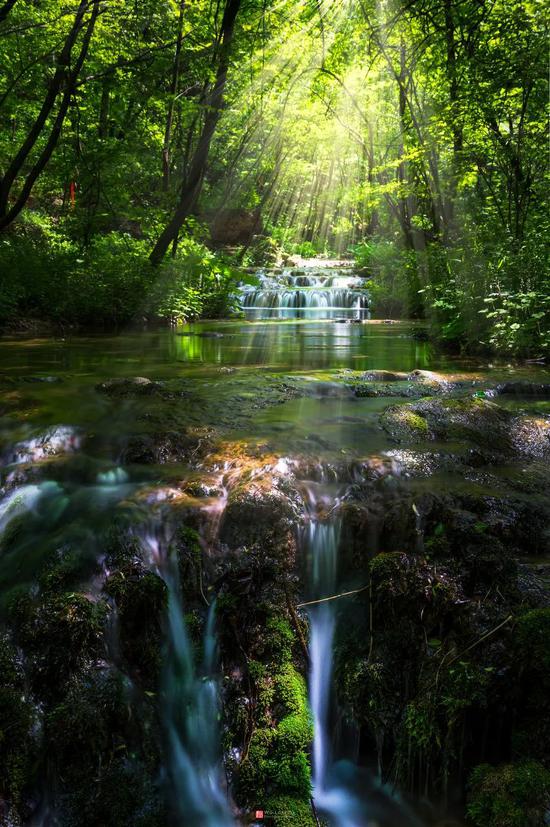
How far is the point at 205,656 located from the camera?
2.92m

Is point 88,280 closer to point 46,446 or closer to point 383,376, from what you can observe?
point 383,376

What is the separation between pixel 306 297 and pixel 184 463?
19.9m

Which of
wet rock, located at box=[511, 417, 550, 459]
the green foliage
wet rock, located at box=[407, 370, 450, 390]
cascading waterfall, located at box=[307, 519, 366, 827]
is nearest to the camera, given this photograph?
cascading waterfall, located at box=[307, 519, 366, 827]

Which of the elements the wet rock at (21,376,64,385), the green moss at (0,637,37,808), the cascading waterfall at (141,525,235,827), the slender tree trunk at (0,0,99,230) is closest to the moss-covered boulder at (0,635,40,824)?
the green moss at (0,637,37,808)

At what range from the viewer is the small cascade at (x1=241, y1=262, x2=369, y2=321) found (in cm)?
2134

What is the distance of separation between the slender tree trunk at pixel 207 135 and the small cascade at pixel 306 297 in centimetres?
→ 662

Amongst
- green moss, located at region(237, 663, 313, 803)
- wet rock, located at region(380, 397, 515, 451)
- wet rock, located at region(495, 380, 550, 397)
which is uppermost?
wet rock, located at region(495, 380, 550, 397)

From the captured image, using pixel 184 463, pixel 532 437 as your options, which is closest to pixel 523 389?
pixel 532 437

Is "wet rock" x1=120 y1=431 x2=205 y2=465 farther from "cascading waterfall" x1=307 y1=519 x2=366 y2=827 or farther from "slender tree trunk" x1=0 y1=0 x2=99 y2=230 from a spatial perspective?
"slender tree trunk" x1=0 y1=0 x2=99 y2=230

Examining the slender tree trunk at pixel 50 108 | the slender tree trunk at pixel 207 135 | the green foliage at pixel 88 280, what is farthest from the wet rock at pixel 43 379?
the slender tree trunk at pixel 207 135

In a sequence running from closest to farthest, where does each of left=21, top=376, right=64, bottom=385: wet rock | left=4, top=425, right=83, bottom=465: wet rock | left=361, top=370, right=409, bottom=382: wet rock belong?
left=4, top=425, right=83, bottom=465: wet rock
left=21, top=376, right=64, bottom=385: wet rock
left=361, top=370, right=409, bottom=382: wet rock

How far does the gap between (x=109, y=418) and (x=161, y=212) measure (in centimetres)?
1166

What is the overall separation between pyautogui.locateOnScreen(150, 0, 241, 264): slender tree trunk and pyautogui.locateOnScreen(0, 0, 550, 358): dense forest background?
51mm

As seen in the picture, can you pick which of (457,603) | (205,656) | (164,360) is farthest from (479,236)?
(205,656)
